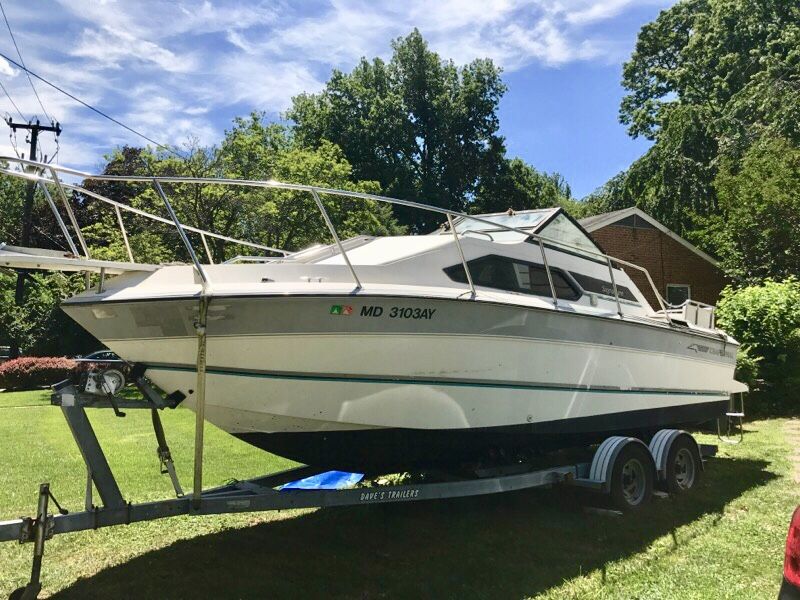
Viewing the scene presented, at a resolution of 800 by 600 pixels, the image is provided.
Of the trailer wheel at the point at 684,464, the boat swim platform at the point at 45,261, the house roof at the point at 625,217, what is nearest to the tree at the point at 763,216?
the house roof at the point at 625,217

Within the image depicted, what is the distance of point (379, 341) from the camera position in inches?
172

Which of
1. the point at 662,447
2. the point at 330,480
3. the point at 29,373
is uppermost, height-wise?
the point at 662,447

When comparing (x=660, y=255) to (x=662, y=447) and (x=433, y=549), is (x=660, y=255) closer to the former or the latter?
(x=662, y=447)

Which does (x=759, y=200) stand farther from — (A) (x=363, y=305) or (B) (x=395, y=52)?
(B) (x=395, y=52)

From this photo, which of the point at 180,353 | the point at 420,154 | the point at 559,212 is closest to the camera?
the point at 180,353

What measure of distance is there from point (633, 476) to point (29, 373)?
762 inches

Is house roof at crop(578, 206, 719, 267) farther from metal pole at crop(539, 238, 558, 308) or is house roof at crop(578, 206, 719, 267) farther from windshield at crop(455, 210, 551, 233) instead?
metal pole at crop(539, 238, 558, 308)

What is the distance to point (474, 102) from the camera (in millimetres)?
38812

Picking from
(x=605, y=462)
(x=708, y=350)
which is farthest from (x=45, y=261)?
(x=708, y=350)

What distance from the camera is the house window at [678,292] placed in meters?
19.3

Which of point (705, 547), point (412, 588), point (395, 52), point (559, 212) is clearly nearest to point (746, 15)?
point (395, 52)

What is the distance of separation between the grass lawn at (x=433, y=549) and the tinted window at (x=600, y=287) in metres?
2.04

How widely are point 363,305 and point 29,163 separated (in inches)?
84.4

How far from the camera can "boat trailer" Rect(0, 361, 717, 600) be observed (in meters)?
3.60
